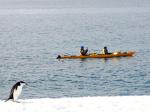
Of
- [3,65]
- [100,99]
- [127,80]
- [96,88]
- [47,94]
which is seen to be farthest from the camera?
[3,65]

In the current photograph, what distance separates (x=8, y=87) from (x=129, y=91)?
9689 millimetres

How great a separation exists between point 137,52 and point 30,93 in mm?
30032

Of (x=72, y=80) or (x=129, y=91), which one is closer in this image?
(x=129, y=91)

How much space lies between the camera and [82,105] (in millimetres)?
15781

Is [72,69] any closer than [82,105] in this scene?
No

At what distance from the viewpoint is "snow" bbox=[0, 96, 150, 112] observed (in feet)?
49.6

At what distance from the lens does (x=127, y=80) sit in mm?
47500

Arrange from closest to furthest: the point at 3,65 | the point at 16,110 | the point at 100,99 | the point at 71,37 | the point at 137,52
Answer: the point at 16,110, the point at 100,99, the point at 3,65, the point at 137,52, the point at 71,37

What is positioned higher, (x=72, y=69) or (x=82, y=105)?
(x=82, y=105)

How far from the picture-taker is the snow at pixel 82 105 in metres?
15.1

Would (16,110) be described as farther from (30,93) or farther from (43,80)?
(43,80)

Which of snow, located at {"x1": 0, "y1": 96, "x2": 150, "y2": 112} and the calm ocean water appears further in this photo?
the calm ocean water

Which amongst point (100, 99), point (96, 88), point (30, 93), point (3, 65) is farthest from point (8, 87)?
point (100, 99)

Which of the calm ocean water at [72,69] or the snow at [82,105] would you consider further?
the calm ocean water at [72,69]
